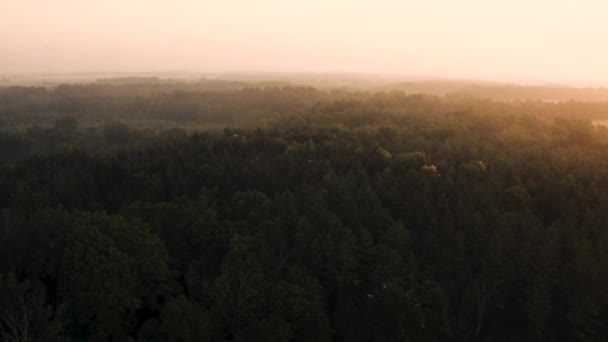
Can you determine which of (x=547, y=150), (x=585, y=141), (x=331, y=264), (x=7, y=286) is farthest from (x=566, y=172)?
(x=7, y=286)

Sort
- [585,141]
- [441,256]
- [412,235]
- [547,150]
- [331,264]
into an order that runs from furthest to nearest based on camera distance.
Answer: [585,141] < [547,150] < [412,235] < [441,256] < [331,264]

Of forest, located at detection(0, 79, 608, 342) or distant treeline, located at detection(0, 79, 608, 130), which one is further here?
distant treeline, located at detection(0, 79, 608, 130)

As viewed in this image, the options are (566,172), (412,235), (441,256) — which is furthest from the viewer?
(566,172)

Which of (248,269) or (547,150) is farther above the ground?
(547,150)

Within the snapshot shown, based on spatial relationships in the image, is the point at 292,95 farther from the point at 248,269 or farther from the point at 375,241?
the point at 248,269

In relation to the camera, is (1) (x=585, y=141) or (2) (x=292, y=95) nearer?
(1) (x=585, y=141)

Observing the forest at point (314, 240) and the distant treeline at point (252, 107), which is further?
the distant treeline at point (252, 107)

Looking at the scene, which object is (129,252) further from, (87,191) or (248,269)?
(87,191)

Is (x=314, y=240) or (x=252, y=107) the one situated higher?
(x=252, y=107)
